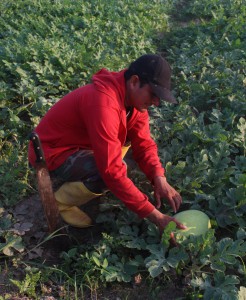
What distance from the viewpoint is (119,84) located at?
122 inches

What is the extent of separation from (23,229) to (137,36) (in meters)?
4.74

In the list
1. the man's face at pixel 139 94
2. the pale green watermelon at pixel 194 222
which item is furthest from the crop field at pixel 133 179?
the man's face at pixel 139 94

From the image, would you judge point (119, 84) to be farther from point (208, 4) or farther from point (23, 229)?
point (208, 4)

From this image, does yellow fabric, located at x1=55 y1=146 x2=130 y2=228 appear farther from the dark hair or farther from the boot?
the dark hair

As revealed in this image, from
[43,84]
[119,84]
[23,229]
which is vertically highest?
[119,84]

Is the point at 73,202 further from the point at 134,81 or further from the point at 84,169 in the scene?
the point at 134,81

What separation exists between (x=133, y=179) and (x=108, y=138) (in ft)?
3.52

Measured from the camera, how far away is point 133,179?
3945mm

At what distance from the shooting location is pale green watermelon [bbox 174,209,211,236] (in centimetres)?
321

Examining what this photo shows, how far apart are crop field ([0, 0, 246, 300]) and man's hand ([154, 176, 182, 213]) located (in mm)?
175

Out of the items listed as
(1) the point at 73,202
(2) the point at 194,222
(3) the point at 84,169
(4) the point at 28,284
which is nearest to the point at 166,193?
(2) the point at 194,222

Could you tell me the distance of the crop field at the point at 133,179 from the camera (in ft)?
9.98

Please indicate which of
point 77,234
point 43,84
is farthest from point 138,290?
point 43,84

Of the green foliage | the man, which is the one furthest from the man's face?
the green foliage
